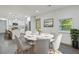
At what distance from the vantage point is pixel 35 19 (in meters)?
Answer: 4.32

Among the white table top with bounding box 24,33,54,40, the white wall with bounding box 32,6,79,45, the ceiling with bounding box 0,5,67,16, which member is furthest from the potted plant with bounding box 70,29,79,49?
the ceiling with bounding box 0,5,67,16

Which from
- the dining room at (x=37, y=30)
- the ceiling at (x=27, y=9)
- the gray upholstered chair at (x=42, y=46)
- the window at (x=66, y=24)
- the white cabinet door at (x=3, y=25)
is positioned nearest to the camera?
the ceiling at (x=27, y=9)

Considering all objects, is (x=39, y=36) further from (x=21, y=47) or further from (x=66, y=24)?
(x=66, y=24)

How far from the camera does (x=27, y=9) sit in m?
4.04

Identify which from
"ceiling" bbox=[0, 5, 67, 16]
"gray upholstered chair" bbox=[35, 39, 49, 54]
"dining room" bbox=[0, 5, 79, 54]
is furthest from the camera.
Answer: "dining room" bbox=[0, 5, 79, 54]

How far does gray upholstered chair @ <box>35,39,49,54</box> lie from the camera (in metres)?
3.89

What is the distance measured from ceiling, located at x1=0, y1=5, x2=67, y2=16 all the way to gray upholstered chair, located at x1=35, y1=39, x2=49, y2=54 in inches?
38.8

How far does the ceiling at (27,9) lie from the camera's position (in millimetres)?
3787

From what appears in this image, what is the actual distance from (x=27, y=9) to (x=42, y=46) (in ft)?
4.31

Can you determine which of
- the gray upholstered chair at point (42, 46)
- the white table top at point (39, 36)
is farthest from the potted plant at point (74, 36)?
the gray upholstered chair at point (42, 46)

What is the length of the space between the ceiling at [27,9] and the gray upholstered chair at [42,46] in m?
0.99

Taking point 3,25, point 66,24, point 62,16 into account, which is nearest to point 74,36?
point 66,24

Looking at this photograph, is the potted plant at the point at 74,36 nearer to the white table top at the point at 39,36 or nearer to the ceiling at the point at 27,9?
the white table top at the point at 39,36

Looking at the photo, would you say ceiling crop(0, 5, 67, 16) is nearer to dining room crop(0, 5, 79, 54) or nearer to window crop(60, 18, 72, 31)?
dining room crop(0, 5, 79, 54)
